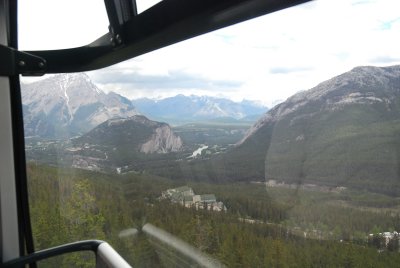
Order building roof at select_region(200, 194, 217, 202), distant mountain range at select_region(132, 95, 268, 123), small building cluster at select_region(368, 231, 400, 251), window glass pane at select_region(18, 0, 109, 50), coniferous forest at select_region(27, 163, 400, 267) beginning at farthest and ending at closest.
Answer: window glass pane at select_region(18, 0, 109, 50) → building roof at select_region(200, 194, 217, 202) → distant mountain range at select_region(132, 95, 268, 123) → coniferous forest at select_region(27, 163, 400, 267) → small building cluster at select_region(368, 231, 400, 251)

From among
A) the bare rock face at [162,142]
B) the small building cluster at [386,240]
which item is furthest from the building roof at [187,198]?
the small building cluster at [386,240]

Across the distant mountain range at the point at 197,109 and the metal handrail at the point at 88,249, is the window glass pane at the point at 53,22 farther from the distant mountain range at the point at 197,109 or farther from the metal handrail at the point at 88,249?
the metal handrail at the point at 88,249

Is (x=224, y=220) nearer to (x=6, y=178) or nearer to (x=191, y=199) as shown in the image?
(x=191, y=199)

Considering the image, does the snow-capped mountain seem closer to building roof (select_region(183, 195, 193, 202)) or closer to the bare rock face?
the bare rock face

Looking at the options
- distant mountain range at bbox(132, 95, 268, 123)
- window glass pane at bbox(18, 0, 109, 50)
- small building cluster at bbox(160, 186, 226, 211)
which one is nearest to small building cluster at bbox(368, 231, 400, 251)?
distant mountain range at bbox(132, 95, 268, 123)

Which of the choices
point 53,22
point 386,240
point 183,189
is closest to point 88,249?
point 183,189

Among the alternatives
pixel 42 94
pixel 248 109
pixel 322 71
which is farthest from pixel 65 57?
pixel 322 71
